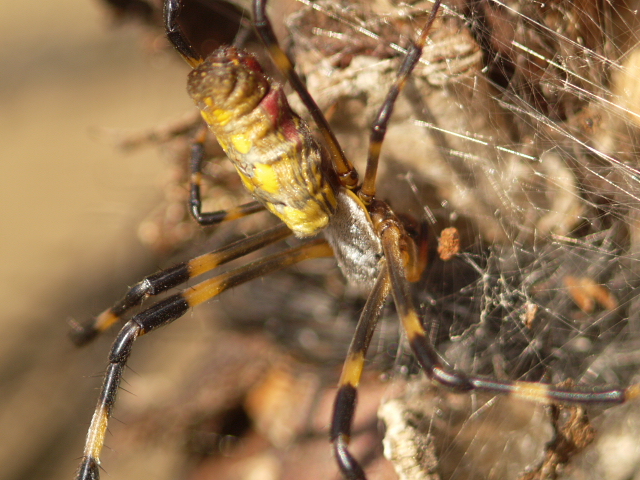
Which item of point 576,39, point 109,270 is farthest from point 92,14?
point 576,39

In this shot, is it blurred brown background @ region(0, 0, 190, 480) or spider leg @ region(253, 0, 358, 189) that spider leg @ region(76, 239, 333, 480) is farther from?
blurred brown background @ region(0, 0, 190, 480)

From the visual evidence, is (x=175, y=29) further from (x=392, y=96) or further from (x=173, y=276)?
(x=173, y=276)

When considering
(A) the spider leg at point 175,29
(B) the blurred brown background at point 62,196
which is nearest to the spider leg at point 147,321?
(A) the spider leg at point 175,29

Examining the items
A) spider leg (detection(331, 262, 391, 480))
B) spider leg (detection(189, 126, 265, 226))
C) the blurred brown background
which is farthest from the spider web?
the blurred brown background

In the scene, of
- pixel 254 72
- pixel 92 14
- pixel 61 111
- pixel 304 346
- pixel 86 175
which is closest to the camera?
pixel 254 72

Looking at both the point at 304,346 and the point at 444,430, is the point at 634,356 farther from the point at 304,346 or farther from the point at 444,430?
the point at 304,346

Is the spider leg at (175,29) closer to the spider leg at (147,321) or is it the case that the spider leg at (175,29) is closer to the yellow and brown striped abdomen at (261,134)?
the yellow and brown striped abdomen at (261,134)
